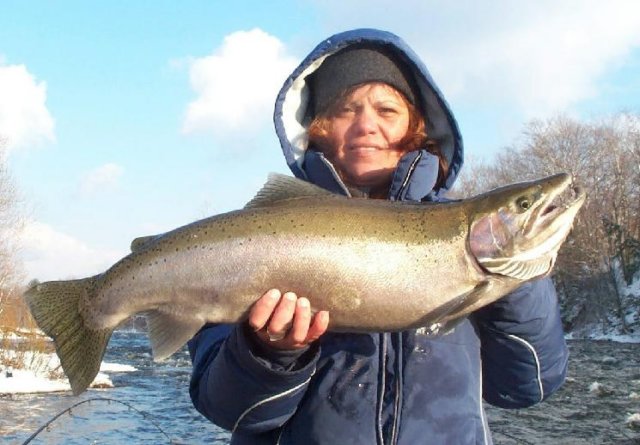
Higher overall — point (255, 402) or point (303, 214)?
point (303, 214)

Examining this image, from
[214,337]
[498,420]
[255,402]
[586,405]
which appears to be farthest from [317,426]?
[586,405]

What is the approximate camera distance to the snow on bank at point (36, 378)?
19.2 m

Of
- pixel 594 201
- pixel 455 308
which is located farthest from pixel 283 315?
pixel 594 201

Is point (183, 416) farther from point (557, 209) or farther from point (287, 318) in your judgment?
point (557, 209)

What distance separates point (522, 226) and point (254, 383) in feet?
4.20

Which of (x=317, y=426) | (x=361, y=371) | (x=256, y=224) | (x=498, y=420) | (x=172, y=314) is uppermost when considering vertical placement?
(x=256, y=224)

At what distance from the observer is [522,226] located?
294 cm

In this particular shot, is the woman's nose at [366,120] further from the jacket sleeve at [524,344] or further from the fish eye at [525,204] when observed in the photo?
the jacket sleeve at [524,344]

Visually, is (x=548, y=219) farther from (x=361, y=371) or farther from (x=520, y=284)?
(x=361, y=371)

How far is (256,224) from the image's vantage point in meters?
2.96

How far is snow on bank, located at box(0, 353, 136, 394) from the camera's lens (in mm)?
19188

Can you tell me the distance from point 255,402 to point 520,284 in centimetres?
118

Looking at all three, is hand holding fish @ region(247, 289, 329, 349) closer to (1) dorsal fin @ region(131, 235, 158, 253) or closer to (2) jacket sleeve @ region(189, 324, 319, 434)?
(2) jacket sleeve @ region(189, 324, 319, 434)

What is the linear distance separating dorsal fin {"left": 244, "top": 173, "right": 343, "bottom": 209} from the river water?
21.9 ft
